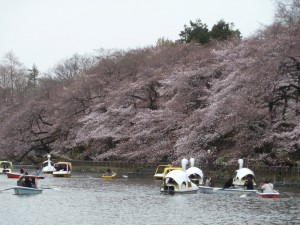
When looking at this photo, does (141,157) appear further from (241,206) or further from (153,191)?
(241,206)

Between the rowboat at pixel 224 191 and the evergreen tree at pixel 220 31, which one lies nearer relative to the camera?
the rowboat at pixel 224 191

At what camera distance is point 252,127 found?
50.0 metres

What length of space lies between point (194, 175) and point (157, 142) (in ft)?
49.2

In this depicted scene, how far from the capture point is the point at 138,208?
3403cm

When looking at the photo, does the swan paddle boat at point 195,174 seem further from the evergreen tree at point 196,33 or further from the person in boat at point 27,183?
the evergreen tree at point 196,33

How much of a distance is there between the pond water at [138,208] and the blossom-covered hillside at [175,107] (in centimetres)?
773

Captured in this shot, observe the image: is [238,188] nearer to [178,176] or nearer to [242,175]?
[242,175]

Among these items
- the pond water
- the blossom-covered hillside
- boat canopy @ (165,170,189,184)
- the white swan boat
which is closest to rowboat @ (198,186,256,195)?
the white swan boat

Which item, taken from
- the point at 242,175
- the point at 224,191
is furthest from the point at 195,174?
the point at 224,191

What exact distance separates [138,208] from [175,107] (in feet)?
96.6

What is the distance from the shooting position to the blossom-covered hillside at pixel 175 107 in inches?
1900

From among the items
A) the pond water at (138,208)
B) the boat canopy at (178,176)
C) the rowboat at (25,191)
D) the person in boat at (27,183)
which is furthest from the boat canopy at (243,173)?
the person in boat at (27,183)

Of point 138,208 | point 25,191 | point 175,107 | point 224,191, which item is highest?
point 175,107

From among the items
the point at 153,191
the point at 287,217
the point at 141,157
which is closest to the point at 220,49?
the point at 141,157
